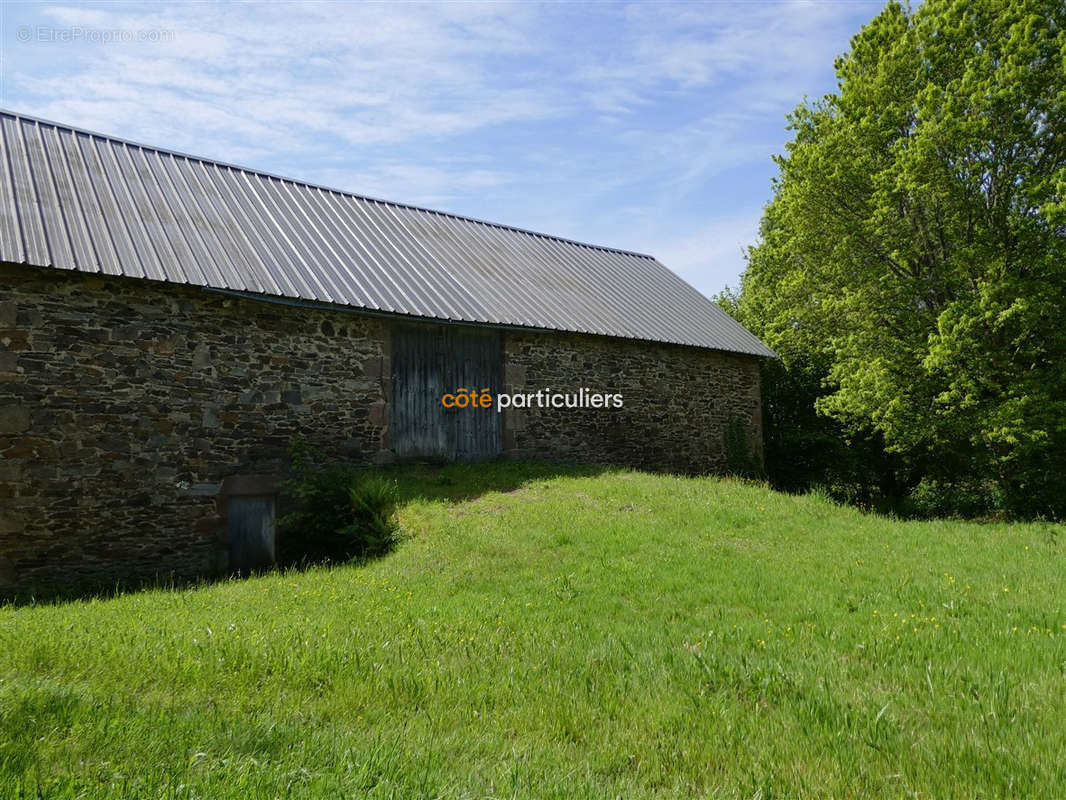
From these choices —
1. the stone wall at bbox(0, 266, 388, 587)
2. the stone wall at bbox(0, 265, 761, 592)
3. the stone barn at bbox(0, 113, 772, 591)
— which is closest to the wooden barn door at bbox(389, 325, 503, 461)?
the stone barn at bbox(0, 113, 772, 591)

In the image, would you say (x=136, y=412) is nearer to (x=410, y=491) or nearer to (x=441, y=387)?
(x=410, y=491)

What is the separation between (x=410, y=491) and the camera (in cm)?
1098

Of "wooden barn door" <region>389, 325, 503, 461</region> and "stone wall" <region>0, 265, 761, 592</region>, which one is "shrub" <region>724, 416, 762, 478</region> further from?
"stone wall" <region>0, 265, 761, 592</region>

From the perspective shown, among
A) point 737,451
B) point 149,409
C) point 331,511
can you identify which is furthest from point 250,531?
point 737,451

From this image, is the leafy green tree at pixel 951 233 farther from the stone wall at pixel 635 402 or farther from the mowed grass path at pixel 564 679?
the mowed grass path at pixel 564 679

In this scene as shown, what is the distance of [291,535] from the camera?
434 inches

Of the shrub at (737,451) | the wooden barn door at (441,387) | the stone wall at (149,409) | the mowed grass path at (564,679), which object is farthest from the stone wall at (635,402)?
the mowed grass path at (564,679)

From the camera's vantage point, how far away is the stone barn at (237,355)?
938cm

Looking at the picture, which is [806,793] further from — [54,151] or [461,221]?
[461,221]

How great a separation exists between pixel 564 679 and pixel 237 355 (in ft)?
27.7

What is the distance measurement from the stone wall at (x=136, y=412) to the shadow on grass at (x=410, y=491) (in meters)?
0.24

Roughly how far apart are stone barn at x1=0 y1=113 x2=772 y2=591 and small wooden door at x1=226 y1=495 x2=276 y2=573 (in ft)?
0.12

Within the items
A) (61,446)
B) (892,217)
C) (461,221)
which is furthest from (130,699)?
(892,217)

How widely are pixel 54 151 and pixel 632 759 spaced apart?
1346 cm
